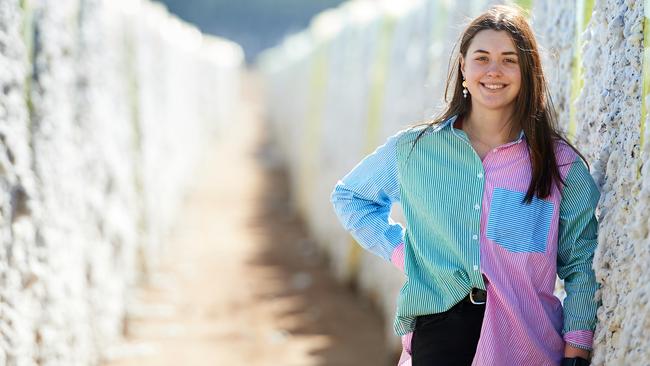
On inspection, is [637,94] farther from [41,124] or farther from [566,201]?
[41,124]

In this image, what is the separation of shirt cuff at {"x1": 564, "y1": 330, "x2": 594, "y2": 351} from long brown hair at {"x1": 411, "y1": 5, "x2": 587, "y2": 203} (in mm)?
354

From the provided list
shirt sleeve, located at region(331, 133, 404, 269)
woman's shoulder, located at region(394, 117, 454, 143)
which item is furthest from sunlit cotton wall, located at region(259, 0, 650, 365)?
shirt sleeve, located at region(331, 133, 404, 269)

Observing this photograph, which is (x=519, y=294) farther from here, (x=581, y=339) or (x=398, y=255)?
(x=398, y=255)

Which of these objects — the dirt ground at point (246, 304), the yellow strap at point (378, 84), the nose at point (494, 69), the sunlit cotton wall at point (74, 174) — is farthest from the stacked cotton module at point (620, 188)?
the yellow strap at point (378, 84)

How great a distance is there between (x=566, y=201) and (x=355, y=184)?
22.6 inches

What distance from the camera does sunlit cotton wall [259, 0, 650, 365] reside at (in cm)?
192

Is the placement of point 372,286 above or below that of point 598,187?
below

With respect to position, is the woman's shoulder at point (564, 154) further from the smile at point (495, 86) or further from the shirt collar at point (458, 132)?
the smile at point (495, 86)

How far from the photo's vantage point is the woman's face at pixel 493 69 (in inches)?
82.3

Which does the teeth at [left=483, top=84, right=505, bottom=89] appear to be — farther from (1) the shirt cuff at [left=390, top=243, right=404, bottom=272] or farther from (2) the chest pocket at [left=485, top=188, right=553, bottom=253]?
(1) the shirt cuff at [left=390, top=243, right=404, bottom=272]

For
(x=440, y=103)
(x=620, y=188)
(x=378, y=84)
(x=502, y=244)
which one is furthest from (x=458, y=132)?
(x=378, y=84)

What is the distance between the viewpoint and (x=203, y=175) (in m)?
15.6

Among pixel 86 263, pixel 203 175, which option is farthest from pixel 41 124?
pixel 203 175

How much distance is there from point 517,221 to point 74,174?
9.87ft
